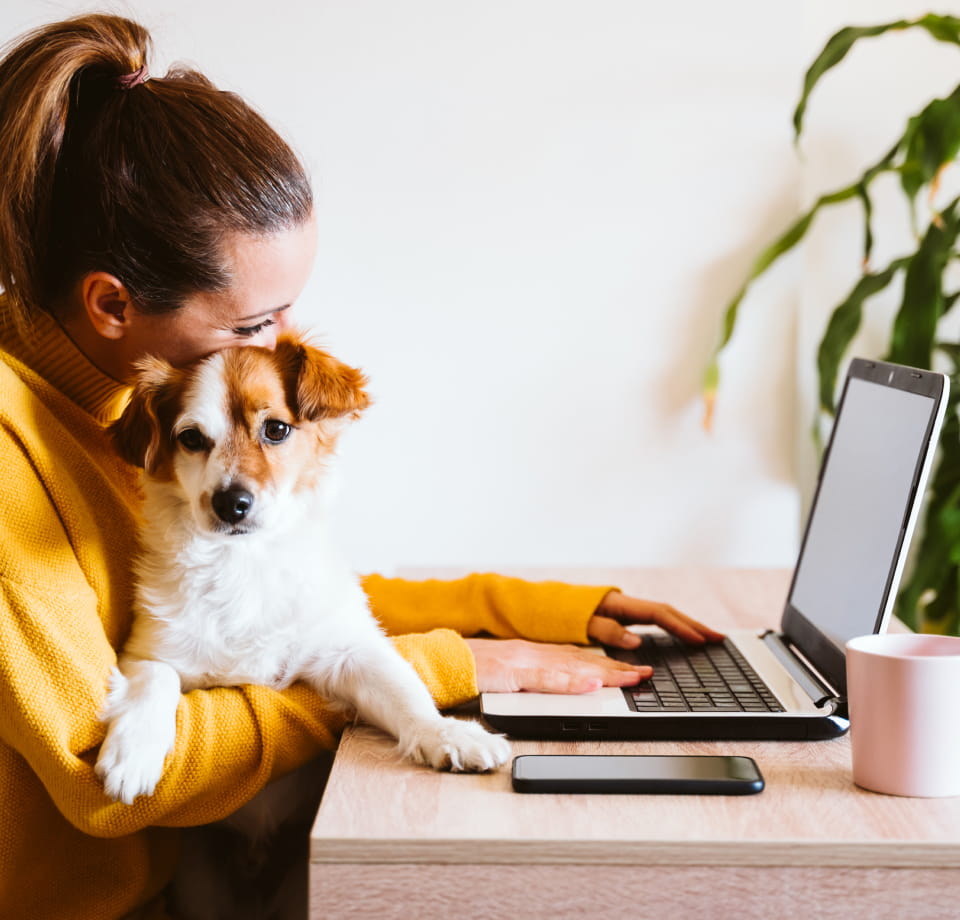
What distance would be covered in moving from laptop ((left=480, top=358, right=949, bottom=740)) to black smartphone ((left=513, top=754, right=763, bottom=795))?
74mm

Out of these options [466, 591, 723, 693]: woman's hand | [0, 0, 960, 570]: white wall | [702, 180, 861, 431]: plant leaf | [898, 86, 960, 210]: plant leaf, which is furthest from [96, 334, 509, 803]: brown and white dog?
[898, 86, 960, 210]: plant leaf

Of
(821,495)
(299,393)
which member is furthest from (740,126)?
(299,393)

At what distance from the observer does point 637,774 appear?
797 mm

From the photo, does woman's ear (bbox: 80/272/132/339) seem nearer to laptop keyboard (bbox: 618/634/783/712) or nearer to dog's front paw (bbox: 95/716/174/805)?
dog's front paw (bbox: 95/716/174/805)

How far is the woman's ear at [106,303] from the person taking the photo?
103 cm

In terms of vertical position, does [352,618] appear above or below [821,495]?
below

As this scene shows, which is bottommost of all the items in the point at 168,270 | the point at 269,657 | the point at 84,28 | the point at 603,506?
the point at 603,506

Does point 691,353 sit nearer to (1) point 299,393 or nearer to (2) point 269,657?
(1) point 299,393

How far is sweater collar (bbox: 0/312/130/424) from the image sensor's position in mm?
1042

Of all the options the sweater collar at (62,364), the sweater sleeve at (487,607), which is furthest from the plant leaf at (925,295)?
the sweater collar at (62,364)

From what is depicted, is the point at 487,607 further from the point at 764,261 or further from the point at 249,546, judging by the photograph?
the point at 764,261

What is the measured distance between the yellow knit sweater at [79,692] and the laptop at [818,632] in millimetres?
163

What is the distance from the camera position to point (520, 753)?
88 centimetres

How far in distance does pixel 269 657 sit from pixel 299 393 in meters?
0.28
